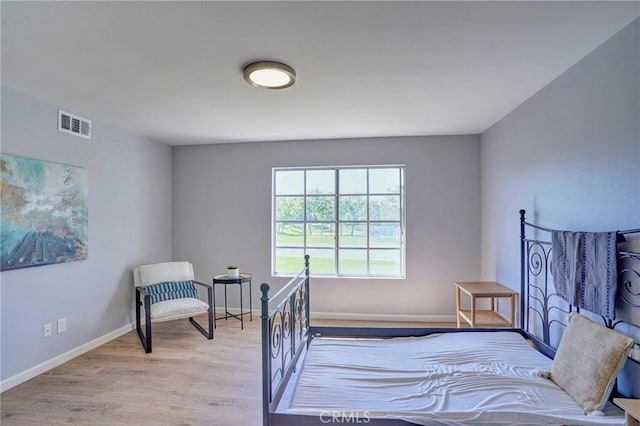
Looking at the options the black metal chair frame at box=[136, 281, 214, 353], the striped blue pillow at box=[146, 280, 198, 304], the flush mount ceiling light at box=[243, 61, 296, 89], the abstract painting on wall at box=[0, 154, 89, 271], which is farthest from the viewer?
the striped blue pillow at box=[146, 280, 198, 304]

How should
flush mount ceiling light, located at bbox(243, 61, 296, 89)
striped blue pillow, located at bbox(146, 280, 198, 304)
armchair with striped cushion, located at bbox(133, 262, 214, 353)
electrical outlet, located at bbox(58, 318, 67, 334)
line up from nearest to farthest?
1. flush mount ceiling light, located at bbox(243, 61, 296, 89)
2. electrical outlet, located at bbox(58, 318, 67, 334)
3. armchair with striped cushion, located at bbox(133, 262, 214, 353)
4. striped blue pillow, located at bbox(146, 280, 198, 304)

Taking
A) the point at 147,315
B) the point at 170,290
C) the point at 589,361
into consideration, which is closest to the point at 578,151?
the point at 589,361

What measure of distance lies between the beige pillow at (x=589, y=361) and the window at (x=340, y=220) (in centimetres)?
234

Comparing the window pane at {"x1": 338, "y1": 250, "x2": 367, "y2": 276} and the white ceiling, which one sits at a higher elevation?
the white ceiling

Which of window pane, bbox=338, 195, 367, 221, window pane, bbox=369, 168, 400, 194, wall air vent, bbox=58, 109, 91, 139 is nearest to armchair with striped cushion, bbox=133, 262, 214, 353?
wall air vent, bbox=58, 109, 91, 139

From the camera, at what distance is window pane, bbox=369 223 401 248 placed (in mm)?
4227

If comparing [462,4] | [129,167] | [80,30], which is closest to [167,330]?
[129,167]

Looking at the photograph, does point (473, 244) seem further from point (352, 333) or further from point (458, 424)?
point (458, 424)

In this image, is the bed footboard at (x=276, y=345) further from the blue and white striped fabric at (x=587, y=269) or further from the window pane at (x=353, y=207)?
the blue and white striped fabric at (x=587, y=269)

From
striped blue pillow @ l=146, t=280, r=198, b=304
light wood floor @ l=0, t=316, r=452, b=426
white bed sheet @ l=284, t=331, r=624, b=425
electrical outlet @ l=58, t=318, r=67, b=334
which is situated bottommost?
light wood floor @ l=0, t=316, r=452, b=426

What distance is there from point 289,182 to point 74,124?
2455 millimetres

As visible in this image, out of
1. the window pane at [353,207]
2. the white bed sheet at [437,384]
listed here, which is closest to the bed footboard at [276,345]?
the white bed sheet at [437,384]

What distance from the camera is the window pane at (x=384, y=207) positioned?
4234mm

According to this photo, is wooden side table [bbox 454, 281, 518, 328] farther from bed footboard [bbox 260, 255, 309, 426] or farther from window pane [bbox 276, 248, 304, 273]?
window pane [bbox 276, 248, 304, 273]
